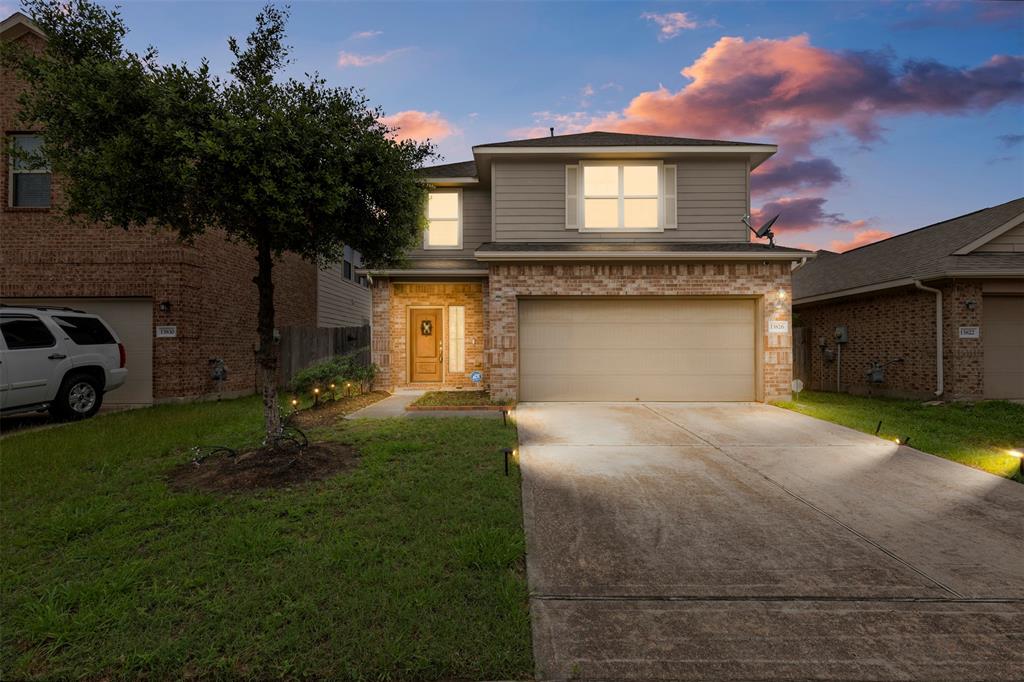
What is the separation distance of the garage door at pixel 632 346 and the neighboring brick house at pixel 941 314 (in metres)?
4.25

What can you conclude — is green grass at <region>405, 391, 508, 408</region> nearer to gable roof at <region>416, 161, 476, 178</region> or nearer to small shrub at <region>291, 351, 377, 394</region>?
small shrub at <region>291, 351, 377, 394</region>

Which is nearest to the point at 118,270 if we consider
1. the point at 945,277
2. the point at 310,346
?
the point at 310,346

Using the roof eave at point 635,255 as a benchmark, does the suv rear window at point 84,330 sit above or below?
below

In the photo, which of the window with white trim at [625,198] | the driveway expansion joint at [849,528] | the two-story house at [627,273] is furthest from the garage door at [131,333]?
the driveway expansion joint at [849,528]

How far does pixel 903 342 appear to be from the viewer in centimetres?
1113

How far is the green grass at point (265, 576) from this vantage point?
2236 millimetres

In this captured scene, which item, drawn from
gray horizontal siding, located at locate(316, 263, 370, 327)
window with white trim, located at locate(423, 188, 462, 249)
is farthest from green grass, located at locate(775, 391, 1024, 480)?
gray horizontal siding, located at locate(316, 263, 370, 327)

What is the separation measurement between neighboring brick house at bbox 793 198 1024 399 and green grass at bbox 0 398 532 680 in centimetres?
1144

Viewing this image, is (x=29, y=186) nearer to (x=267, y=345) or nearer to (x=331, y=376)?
(x=331, y=376)

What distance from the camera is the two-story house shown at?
10000 mm

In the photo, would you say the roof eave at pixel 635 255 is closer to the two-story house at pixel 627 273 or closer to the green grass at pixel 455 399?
the two-story house at pixel 627 273

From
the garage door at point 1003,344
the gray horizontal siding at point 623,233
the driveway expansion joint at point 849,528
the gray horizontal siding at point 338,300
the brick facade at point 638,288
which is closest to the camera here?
the driveway expansion joint at point 849,528

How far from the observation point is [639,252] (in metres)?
9.68

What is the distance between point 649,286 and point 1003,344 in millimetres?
8312
